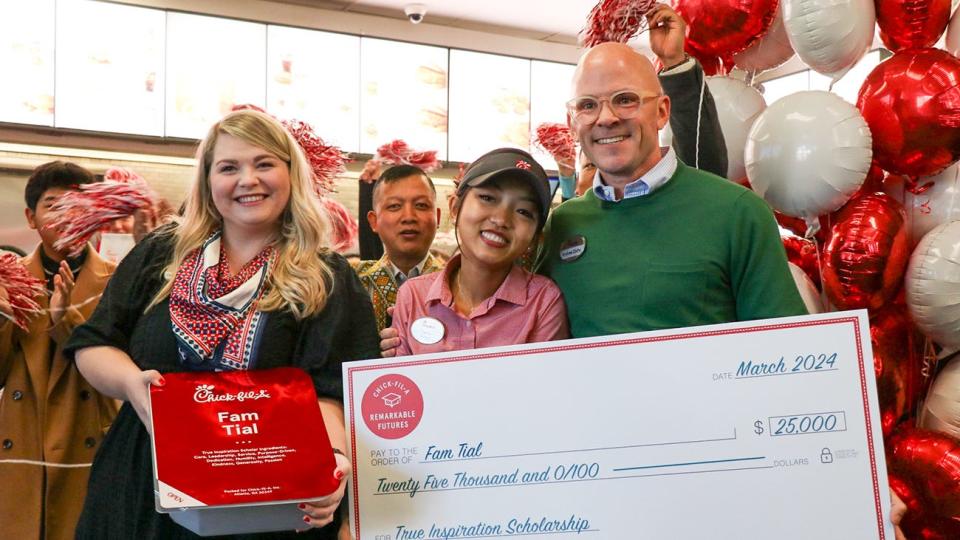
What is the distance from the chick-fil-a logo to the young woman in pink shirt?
31 cm

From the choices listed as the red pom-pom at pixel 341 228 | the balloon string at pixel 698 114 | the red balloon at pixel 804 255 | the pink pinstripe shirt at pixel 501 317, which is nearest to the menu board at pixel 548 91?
the red pom-pom at pixel 341 228

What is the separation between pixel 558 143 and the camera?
3.81m

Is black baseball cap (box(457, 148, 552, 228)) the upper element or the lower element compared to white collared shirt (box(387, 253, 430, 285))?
upper

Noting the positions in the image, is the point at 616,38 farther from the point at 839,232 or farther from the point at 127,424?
the point at 127,424

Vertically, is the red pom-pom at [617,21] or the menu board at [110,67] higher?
the menu board at [110,67]

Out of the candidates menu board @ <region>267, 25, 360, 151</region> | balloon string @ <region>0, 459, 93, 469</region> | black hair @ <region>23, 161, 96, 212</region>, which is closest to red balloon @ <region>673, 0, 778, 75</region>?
black hair @ <region>23, 161, 96, 212</region>

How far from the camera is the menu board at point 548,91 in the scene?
7.68 meters

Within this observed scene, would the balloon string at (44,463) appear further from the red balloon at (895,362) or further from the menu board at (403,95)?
the menu board at (403,95)

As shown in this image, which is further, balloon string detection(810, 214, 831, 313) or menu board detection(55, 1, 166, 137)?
menu board detection(55, 1, 166, 137)

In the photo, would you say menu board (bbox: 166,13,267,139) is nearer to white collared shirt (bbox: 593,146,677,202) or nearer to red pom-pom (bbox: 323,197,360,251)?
red pom-pom (bbox: 323,197,360,251)

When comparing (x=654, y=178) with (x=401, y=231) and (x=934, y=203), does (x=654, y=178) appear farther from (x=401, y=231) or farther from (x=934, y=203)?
(x=401, y=231)

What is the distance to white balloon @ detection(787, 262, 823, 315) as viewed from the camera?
2.58 metres

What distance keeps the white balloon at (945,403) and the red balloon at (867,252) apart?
0.25 m

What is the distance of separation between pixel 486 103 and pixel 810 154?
205 inches
